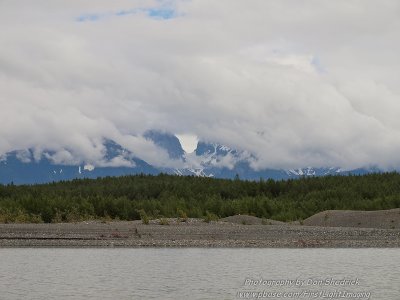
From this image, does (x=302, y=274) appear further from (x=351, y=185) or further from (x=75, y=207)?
(x=351, y=185)

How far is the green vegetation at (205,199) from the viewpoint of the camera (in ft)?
225

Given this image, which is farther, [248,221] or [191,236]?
[248,221]

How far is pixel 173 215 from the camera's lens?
234 feet

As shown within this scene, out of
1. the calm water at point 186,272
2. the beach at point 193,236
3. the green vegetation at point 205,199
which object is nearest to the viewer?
the calm water at point 186,272

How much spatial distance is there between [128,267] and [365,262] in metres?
11.5

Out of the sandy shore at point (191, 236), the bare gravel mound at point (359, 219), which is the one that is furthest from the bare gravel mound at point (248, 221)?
the bare gravel mound at point (359, 219)

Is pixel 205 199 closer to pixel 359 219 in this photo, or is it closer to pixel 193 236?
pixel 359 219

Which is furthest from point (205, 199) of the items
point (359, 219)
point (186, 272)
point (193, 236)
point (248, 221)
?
point (186, 272)

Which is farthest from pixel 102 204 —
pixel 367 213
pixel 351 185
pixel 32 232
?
pixel 351 185

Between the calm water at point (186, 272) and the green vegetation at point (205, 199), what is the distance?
19.4m

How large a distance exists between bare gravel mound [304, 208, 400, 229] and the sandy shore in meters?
3.64

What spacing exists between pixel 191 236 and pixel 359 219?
16366mm

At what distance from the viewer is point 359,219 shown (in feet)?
205

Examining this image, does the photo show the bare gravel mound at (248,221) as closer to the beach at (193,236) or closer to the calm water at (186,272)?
the beach at (193,236)
